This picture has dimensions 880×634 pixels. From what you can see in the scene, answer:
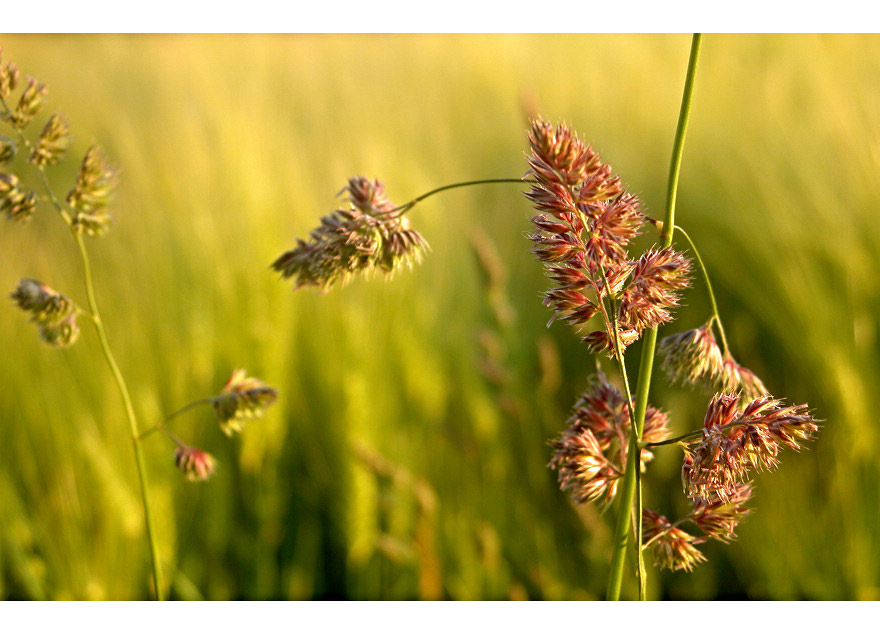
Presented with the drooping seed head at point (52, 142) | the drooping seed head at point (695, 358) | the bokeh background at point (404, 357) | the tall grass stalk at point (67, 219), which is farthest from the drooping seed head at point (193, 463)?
the bokeh background at point (404, 357)

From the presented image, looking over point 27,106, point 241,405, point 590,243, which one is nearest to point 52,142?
point 27,106

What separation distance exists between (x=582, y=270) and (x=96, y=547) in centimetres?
109

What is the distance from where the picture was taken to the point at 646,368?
0.45m

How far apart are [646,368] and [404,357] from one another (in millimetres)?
946

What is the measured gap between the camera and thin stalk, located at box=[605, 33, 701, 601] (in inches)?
17.2

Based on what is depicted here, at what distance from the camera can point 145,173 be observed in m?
1.50

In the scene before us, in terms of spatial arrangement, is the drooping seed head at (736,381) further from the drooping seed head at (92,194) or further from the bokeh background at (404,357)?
the bokeh background at (404,357)

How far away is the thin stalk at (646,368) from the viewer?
0.44m

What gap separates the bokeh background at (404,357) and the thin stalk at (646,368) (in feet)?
2.26

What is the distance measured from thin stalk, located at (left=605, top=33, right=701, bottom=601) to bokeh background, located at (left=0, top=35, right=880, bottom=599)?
2.26 feet

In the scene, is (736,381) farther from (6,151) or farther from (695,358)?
(6,151)

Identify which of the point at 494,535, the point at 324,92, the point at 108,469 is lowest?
the point at 494,535

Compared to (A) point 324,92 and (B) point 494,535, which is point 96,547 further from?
(A) point 324,92

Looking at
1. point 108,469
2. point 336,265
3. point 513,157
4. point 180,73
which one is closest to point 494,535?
point 108,469
